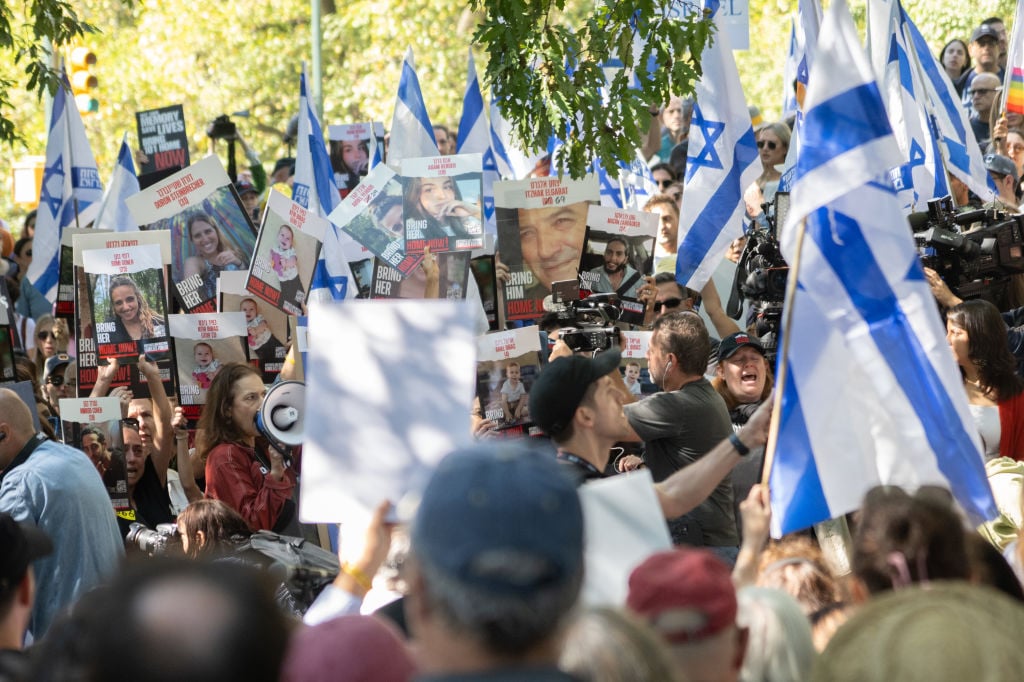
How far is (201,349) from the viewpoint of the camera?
7.50 metres

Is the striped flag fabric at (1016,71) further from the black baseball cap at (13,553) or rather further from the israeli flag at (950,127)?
the black baseball cap at (13,553)

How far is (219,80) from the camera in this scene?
25641mm

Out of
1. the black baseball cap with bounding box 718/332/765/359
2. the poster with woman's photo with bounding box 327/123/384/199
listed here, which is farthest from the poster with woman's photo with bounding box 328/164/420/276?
the poster with woman's photo with bounding box 327/123/384/199

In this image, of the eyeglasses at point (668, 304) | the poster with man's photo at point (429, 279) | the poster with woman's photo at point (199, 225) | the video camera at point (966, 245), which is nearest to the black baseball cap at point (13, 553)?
the poster with man's photo at point (429, 279)

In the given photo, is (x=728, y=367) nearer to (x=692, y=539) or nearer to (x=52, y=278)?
(x=692, y=539)

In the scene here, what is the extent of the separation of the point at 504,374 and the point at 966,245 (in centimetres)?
256

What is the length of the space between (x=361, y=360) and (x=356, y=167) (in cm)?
846

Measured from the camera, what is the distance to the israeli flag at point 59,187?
11.5m

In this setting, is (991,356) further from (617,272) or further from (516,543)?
(516,543)

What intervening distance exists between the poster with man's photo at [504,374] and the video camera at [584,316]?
1.08ft

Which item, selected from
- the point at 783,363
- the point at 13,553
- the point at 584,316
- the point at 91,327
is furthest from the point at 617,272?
the point at 13,553

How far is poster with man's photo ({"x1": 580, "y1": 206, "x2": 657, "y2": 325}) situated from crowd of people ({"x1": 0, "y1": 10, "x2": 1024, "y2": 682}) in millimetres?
23

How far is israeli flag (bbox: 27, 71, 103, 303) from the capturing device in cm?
1152

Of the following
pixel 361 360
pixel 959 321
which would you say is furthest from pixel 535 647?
pixel 959 321
